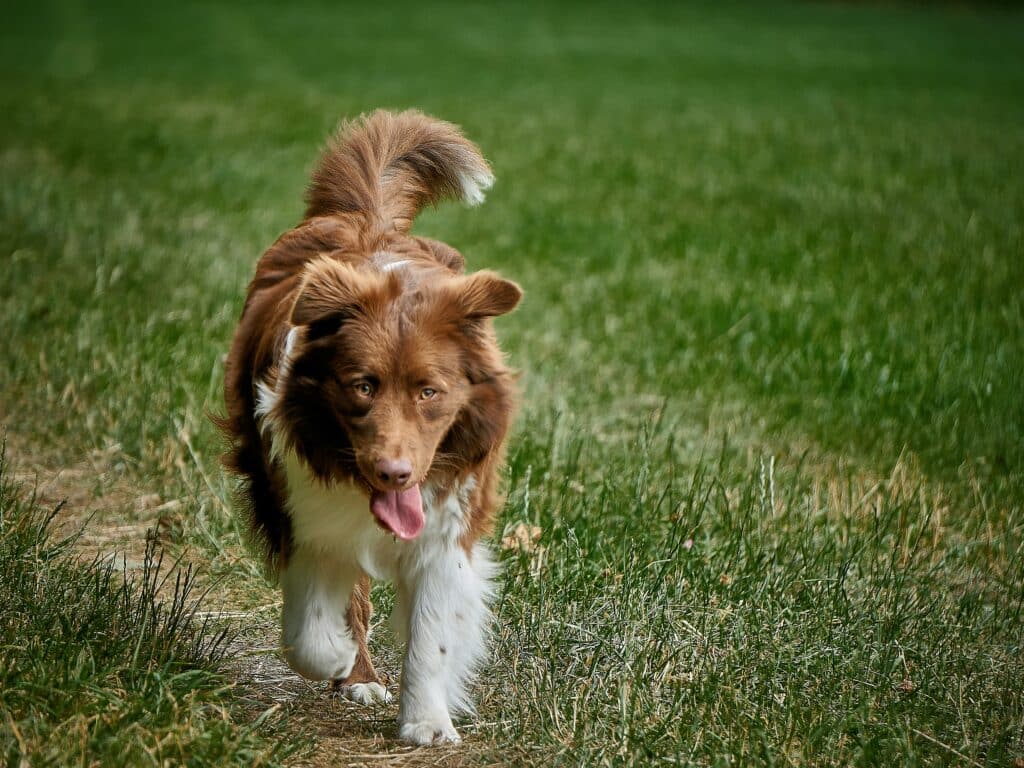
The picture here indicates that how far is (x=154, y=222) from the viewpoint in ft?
29.5

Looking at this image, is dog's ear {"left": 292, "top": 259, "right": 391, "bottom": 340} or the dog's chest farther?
the dog's chest

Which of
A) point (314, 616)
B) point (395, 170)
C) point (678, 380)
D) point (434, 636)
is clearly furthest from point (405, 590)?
point (678, 380)

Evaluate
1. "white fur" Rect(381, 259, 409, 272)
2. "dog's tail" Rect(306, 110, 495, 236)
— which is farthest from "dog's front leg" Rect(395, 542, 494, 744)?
"dog's tail" Rect(306, 110, 495, 236)

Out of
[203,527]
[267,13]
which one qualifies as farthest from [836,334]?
[267,13]

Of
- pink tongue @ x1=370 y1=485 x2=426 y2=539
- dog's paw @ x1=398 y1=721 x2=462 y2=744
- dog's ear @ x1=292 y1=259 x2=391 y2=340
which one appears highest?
dog's ear @ x1=292 y1=259 x2=391 y2=340

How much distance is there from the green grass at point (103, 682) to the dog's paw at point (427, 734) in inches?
12.8

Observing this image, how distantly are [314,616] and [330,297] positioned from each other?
3.06 ft

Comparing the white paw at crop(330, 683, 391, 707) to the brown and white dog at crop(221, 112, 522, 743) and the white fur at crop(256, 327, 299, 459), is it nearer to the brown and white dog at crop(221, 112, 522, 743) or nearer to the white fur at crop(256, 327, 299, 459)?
the brown and white dog at crop(221, 112, 522, 743)

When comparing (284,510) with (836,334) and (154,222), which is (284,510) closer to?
(836,334)

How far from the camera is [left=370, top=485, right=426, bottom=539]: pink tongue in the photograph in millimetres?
3297

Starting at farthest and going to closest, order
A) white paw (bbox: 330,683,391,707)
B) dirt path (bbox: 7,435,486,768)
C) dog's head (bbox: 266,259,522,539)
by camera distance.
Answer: white paw (bbox: 330,683,391,707)
dirt path (bbox: 7,435,486,768)
dog's head (bbox: 266,259,522,539)

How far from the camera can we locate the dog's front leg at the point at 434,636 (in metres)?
3.59

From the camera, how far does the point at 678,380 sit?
21.9 ft

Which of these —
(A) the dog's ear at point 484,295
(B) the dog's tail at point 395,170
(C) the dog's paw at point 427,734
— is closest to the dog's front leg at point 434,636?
(C) the dog's paw at point 427,734
